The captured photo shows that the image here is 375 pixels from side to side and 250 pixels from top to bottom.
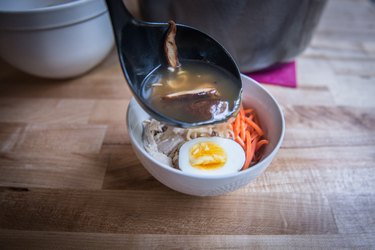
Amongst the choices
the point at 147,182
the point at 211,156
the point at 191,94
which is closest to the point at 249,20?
the point at 191,94

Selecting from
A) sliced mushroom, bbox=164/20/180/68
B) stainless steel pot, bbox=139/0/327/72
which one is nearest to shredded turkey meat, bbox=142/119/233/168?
sliced mushroom, bbox=164/20/180/68

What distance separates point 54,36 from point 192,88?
53cm

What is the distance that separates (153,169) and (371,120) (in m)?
0.87

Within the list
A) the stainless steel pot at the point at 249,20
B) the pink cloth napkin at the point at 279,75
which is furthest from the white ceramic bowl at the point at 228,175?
the pink cloth napkin at the point at 279,75

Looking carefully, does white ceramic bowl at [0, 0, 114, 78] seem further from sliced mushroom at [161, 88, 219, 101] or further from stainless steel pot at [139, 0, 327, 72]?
sliced mushroom at [161, 88, 219, 101]

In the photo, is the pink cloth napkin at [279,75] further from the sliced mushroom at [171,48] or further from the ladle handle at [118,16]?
the ladle handle at [118,16]

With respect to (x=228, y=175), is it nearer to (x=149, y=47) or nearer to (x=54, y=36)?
(x=149, y=47)

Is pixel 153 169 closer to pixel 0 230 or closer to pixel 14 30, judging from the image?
pixel 0 230

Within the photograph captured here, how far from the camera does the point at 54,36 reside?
3.19ft

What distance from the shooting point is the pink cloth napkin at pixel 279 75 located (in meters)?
1.22

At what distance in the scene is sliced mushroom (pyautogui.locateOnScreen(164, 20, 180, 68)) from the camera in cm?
76

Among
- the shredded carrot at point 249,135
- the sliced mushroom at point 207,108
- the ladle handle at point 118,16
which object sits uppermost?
the ladle handle at point 118,16

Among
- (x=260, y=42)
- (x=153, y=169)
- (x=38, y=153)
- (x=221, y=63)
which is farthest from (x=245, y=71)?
(x=38, y=153)

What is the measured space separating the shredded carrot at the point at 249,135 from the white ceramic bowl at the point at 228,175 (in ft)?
0.07
